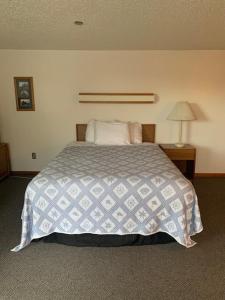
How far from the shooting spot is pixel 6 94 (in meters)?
3.74

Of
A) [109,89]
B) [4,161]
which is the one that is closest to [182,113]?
[109,89]

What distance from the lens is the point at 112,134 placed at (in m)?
3.52

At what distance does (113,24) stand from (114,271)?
7.95 feet

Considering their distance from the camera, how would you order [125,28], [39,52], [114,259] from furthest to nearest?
[39,52] → [125,28] → [114,259]

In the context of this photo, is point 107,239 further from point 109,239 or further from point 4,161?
point 4,161

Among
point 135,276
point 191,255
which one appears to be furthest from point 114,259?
point 191,255

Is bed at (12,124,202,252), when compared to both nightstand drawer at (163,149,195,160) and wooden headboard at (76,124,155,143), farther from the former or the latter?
wooden headboard at (76,124,155,143)

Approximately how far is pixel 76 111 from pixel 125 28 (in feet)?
5.40

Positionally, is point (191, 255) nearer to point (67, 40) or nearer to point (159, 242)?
point (159, 242)

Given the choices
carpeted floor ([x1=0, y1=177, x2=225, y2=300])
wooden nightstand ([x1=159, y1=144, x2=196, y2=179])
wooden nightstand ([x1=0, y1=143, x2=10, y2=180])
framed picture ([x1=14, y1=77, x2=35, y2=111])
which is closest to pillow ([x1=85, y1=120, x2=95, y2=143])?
framed picture ([x1=14, y1=77, x2=35, y2=111])

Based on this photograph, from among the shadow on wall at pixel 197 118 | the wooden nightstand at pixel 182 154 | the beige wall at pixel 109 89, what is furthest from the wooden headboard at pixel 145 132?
the shadow on wall at pixel 197 118

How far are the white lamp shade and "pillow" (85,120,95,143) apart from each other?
4.13 feet

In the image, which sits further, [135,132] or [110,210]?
[135,132]

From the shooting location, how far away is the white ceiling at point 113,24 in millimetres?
1967
